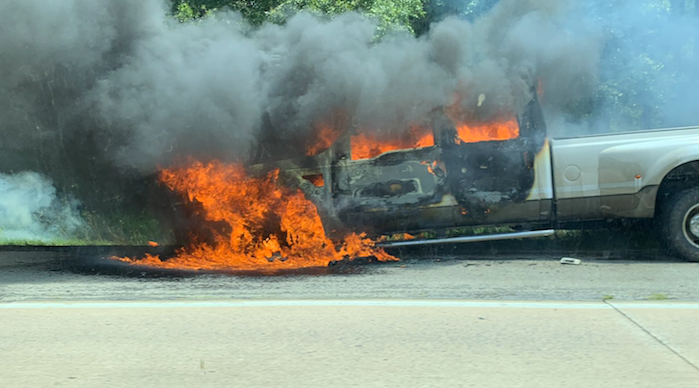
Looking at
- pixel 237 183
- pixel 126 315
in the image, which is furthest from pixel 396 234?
pixel 126 315

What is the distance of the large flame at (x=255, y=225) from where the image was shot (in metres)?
7.48

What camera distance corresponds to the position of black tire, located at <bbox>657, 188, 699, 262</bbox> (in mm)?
7363

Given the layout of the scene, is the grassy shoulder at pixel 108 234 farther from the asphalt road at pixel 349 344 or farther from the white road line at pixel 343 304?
the asphalt road at pixel 349 344

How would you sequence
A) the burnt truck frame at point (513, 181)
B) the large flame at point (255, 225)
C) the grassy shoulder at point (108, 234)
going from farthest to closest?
the grassy shoulder at point (108, 234)
the large flame at point (255, 225)
the burnt truck frame at point (513, 181)

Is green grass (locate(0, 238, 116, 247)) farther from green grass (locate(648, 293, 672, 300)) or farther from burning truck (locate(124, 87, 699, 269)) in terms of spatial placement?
green grass (locate(648, 293, 672, 300))

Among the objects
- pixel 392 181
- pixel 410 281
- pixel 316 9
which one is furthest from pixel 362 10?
pixel 410 281

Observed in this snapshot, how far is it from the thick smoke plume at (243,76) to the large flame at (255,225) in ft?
1.05

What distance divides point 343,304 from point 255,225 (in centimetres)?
228

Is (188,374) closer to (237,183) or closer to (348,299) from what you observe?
(348,299)

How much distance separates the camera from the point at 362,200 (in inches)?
293

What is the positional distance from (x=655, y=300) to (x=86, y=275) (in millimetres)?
5362

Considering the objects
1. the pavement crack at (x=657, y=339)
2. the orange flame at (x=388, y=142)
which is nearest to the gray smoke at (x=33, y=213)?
the orange flame at (x=388, y=142)

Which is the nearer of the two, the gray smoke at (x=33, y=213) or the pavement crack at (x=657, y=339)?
the pavement crack at (x=657, y=339)

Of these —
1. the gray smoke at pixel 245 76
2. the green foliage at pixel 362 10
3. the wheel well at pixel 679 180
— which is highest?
the green foliage at pixel 362 10
